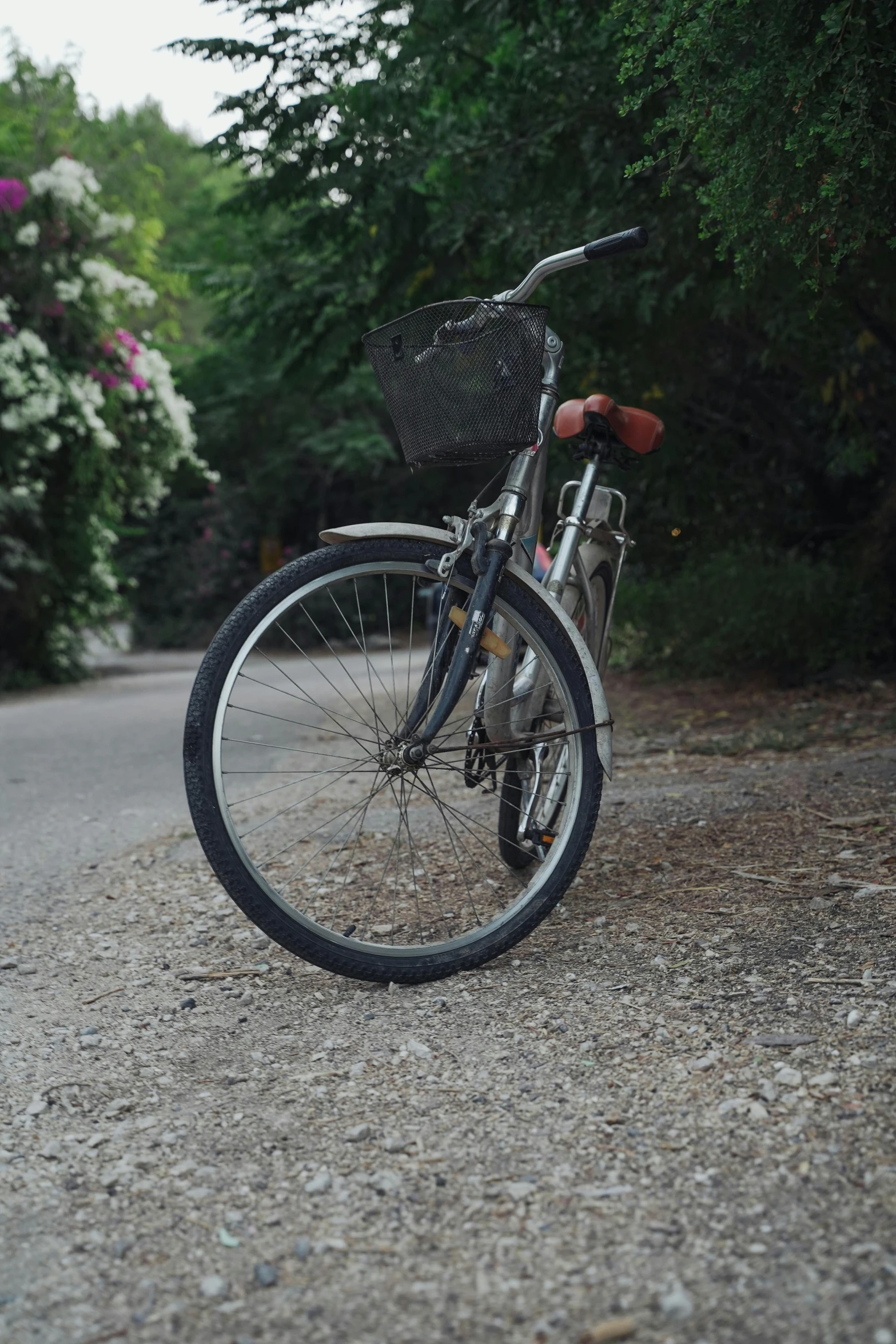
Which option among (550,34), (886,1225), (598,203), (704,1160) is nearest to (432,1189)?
(704,1160)

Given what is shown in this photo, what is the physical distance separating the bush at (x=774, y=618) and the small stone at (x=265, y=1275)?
6.00 meters

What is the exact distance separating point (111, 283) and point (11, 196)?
3.51 feet

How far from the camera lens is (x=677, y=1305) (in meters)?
1.35

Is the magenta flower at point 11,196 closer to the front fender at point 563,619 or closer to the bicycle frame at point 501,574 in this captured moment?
the bicycle frame at point 501,574

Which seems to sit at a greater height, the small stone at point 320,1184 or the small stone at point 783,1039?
the small stone at point 783,1039

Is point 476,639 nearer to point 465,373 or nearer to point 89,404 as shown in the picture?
point 465,373

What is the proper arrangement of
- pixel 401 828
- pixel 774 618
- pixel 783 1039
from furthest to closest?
pixel 774 618 → pixel 401 828 → pixel 783 1039

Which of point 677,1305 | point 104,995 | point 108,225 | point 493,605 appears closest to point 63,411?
point 108,225

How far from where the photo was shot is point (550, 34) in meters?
4.88

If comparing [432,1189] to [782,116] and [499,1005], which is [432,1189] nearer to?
[499,1005]

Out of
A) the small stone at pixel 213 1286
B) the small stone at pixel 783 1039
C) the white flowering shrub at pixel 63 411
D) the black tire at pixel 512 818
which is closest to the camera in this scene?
the small stone at pixel 213 1286

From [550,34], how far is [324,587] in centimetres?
348

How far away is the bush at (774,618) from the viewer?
7.07 metres

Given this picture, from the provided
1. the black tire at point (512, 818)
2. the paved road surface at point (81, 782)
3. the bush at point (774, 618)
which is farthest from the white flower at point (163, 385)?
the black tire at point (512, 818)
